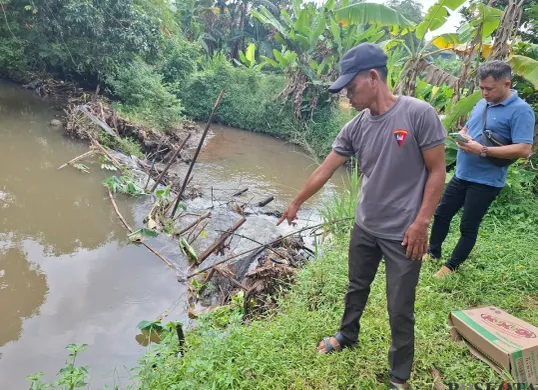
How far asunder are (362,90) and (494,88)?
154 centimetres

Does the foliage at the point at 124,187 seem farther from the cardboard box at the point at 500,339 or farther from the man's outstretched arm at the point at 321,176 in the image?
the cardboard box at the point at 500,339

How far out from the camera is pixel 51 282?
4.20 metres

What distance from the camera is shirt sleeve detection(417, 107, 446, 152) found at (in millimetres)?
1852

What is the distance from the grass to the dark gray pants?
0.26 metres

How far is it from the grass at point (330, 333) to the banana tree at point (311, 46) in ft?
31.7

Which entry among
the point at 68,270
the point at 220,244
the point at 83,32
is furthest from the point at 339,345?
the point at 83,32

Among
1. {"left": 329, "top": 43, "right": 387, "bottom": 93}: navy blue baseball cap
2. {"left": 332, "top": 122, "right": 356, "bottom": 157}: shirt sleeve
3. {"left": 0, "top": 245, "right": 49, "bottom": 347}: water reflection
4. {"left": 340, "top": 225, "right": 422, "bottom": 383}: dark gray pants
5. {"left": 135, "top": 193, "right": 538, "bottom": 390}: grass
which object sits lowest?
{"left": 0, "top": 245, "right": 49, "bottom": 347}: water reflection


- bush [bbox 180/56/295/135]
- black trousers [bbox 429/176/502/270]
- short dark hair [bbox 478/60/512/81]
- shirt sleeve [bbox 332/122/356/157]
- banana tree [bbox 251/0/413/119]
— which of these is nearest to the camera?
shirt sleeve [bbox 332/122/356/157]

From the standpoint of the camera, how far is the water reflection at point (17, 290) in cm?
357

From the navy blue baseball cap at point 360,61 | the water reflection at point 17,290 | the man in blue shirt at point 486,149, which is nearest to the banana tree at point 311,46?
the man in blue shirt at point 486,149

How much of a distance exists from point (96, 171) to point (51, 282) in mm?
3808

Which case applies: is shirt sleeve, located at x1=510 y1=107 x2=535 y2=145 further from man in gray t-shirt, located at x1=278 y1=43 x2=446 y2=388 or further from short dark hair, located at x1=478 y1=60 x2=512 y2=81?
man in gray t-shirt, located at x1=278 y1=43 x2=446 y2=388

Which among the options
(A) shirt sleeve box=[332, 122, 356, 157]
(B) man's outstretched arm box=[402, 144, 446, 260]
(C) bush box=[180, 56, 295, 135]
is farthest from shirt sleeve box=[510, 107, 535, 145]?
(C) bush box=[180, 56, 295, 135]

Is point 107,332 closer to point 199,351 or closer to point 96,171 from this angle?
point 199,351
